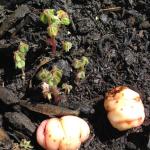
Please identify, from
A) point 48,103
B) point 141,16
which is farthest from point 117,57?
point 48,103

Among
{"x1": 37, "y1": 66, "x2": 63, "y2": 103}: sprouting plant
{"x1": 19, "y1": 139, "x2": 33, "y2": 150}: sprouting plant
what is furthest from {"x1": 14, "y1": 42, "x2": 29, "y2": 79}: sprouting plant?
{"x1": 19, "y1": 139, "x2": 33, "y2": 150}: sprouting plant

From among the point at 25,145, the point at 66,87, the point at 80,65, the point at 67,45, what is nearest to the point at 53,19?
the point at 67,45

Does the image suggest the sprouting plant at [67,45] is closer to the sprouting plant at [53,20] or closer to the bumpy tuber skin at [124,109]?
the sprouting plant at [53,20]

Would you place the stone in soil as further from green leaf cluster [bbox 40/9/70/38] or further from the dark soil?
green leaf cluster [bbox 40/9/70/38]

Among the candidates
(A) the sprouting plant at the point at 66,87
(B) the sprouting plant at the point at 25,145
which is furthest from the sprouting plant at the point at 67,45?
(B) the sprouting plant at the point at 25,145

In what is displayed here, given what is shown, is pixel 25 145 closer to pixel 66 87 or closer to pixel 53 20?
pixel 66 87

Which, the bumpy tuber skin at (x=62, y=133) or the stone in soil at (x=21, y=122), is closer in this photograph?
the bumpy tuber skin at (x=62, y=133)
